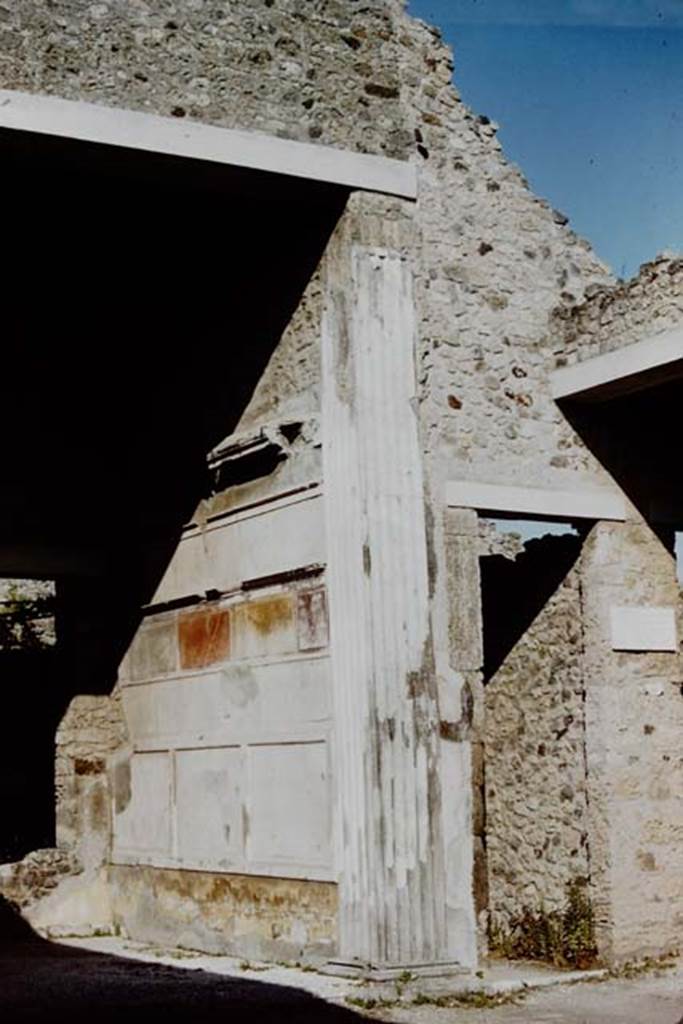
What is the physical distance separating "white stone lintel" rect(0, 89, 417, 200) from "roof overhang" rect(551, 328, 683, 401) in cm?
165

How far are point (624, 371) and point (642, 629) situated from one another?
157cm

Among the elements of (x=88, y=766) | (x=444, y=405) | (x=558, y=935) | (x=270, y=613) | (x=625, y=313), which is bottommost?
(x=558, y=935)

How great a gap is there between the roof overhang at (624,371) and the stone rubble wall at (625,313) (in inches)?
2.7

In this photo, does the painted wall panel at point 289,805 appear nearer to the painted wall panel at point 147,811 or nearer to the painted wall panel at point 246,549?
the painted wall panel at point 246,549

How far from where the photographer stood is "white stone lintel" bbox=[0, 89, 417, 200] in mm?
7199

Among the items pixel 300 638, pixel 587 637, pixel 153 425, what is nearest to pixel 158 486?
pixel 153 425

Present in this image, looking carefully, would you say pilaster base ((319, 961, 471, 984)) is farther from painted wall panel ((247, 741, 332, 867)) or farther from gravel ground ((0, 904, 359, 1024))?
painted wall panel ((247, 741, 332, 867))

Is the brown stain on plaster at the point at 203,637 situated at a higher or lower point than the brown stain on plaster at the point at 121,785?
higher

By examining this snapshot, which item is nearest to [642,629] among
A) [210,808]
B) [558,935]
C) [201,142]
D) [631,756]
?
[631,756]

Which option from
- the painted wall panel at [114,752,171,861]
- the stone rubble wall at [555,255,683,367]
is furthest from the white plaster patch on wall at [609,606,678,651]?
the painted wall panel at [114,752,171,861]

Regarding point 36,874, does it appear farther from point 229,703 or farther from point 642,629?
point 642,629

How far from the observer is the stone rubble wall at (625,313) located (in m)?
8.96

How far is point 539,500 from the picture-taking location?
9148 mm

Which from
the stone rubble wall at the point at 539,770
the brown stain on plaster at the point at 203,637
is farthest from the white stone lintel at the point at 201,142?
the stone rubble wall at the point at 539,770
